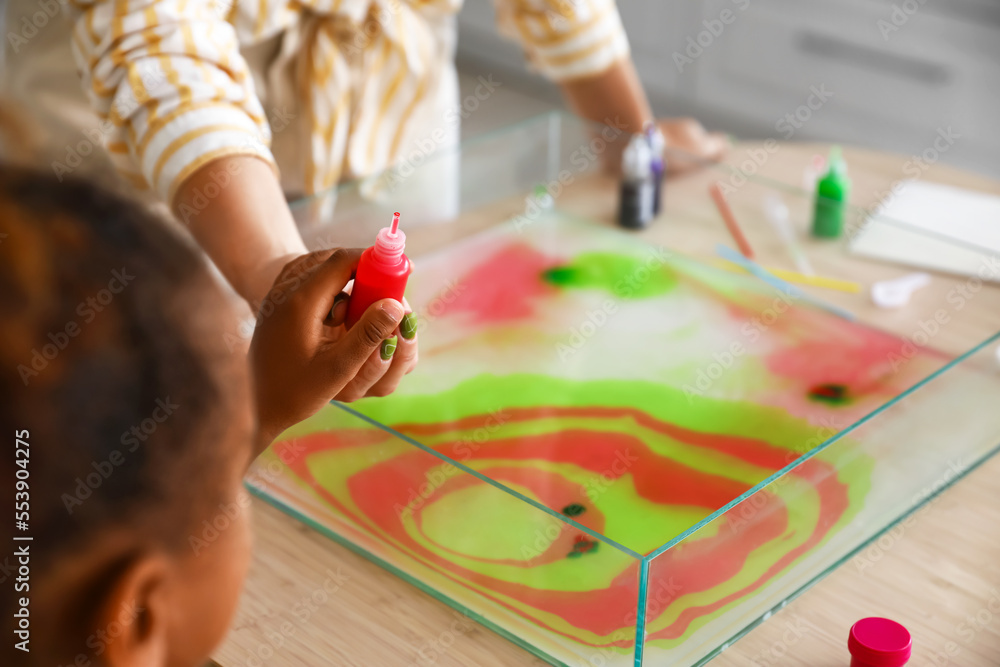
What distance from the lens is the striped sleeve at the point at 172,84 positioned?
0.95 m

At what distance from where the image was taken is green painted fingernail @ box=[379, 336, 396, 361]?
2.52 feet

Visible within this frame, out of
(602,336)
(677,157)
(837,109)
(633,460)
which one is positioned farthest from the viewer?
(837,109)

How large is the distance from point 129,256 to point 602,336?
0.69m

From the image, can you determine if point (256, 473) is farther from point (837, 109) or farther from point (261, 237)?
point (837, 109)

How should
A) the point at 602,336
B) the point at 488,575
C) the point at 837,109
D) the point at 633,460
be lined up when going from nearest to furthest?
the point at 488,575
the point at 633,460
the point at 602,336
the point at 837,109

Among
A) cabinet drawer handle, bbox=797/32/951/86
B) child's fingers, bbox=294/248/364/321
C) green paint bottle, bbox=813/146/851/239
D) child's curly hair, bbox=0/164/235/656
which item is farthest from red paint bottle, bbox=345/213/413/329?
cabinet drawer handle, bbox=797/32/951/86

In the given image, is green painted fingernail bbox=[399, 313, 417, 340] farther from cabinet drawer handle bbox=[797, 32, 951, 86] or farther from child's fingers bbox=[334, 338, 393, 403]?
cabinet drawer handle bbox=[797, 32, 951, 86]

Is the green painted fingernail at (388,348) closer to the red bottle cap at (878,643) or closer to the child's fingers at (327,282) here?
the child's fingers at (327,282)

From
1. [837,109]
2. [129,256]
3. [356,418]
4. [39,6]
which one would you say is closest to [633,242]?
[356,418]

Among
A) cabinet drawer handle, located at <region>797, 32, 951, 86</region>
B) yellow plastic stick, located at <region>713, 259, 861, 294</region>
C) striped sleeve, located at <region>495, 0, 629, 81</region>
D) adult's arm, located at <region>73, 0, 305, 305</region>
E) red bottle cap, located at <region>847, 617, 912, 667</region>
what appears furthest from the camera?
cabinet drawer handle, located at <region>797, 32, 951, 86</region>

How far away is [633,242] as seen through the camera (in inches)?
50.1

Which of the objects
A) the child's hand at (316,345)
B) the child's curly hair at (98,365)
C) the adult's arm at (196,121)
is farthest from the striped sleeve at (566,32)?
the child's curly hair at (98,365)

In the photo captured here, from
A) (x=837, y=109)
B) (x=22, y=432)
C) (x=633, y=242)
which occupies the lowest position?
(x=837, y=109)

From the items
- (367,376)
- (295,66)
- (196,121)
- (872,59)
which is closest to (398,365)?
(367,376)
